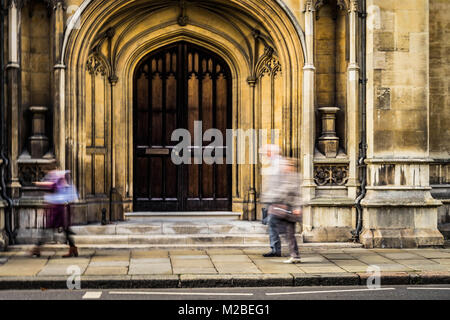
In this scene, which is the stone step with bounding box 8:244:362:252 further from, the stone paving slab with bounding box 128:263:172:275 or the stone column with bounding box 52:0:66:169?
the stone paving slab with bounding box 128:263:172:275

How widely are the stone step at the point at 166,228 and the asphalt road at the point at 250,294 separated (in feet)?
11.6

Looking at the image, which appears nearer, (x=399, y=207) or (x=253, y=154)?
(x=399, y=207)

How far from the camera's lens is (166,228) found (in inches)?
476

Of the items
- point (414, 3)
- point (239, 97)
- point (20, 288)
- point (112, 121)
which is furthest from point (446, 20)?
point (20, 288)

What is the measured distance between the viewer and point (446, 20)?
12.9 metres

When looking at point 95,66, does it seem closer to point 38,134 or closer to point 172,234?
point 38,134

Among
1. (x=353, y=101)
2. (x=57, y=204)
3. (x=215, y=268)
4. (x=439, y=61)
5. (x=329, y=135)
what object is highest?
(x=439, y=61)

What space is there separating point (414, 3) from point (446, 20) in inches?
55.4

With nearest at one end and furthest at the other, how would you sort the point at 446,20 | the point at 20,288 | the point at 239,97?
the point at 20,288
the point at 446,20
the point at 239,97

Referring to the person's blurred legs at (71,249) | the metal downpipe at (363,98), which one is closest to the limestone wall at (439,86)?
the metal downpipe at (363,98)

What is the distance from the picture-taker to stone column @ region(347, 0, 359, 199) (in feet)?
39.5

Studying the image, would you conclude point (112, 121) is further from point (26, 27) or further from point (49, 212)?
point (49, 212)

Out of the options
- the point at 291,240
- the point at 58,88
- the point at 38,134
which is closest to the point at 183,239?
the point at 291,240

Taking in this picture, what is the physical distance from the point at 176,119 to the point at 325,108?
11.0 ft
